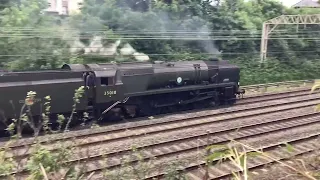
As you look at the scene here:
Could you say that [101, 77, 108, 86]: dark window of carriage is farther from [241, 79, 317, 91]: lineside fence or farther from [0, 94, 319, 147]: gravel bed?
[241, 79, 317, 91]: lineside fence

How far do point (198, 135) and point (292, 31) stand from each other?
77.1 feet

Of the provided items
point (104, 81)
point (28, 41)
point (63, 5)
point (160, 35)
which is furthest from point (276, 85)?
point (63, 5)

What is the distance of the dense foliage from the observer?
22359 millimetres

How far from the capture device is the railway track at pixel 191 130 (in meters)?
11.3

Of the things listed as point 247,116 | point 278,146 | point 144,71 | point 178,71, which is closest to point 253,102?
point 247,116

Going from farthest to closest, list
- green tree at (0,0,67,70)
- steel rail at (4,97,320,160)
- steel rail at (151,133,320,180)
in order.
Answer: green tree at (0,0,67,70) → steel rail at (4,97,320,160) → steel rail at (151,133,320,180)

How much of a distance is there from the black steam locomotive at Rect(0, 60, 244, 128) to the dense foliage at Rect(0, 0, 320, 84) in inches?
301

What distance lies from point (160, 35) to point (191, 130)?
1410 centimetres

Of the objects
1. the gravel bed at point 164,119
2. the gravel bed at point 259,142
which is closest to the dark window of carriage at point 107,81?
the gravel bed at point 164,119

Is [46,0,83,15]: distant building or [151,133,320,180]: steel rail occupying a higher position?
[46,0,83,15]: distant building

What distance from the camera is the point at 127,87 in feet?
50.1

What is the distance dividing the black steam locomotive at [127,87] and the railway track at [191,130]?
104 centimetres

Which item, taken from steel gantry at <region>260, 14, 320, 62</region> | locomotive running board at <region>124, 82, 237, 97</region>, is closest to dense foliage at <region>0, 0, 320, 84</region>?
steel gantry at <region>260, 14, 320, 62</region>

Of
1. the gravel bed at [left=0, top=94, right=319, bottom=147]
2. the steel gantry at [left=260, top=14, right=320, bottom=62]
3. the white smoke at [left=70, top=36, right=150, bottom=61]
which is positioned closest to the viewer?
the gravel bed at [left=0, top=94, right=319, bottom=147]
